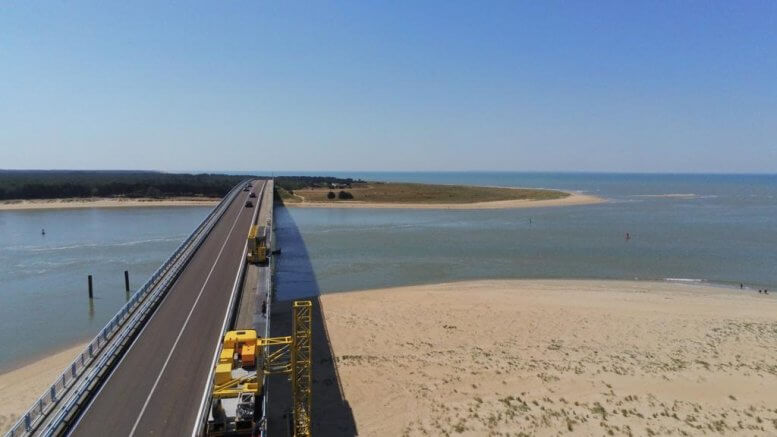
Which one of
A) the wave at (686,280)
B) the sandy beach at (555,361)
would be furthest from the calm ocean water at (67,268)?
the wave at (686,280)

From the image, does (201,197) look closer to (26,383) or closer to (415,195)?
(415,195)

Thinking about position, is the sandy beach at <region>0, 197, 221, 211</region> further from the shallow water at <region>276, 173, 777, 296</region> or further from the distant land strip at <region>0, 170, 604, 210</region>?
the shallow water at <region>276, 173, 777, 296</region>

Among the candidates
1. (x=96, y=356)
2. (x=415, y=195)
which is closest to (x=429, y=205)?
(x=415, y=195)

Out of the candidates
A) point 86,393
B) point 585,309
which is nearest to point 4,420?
point 86,393

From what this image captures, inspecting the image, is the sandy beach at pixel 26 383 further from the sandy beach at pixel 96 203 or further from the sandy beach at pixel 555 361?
the sandy beach at pixel 96 203

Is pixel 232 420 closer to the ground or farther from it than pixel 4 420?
farther from it

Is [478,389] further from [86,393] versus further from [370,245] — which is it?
[370,245]

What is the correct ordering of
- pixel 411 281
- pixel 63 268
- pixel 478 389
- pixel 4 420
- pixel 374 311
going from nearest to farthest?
pixel 4 420, pixel 478 389, pixel 374 311, pixel 411 281, pixel 63 268
